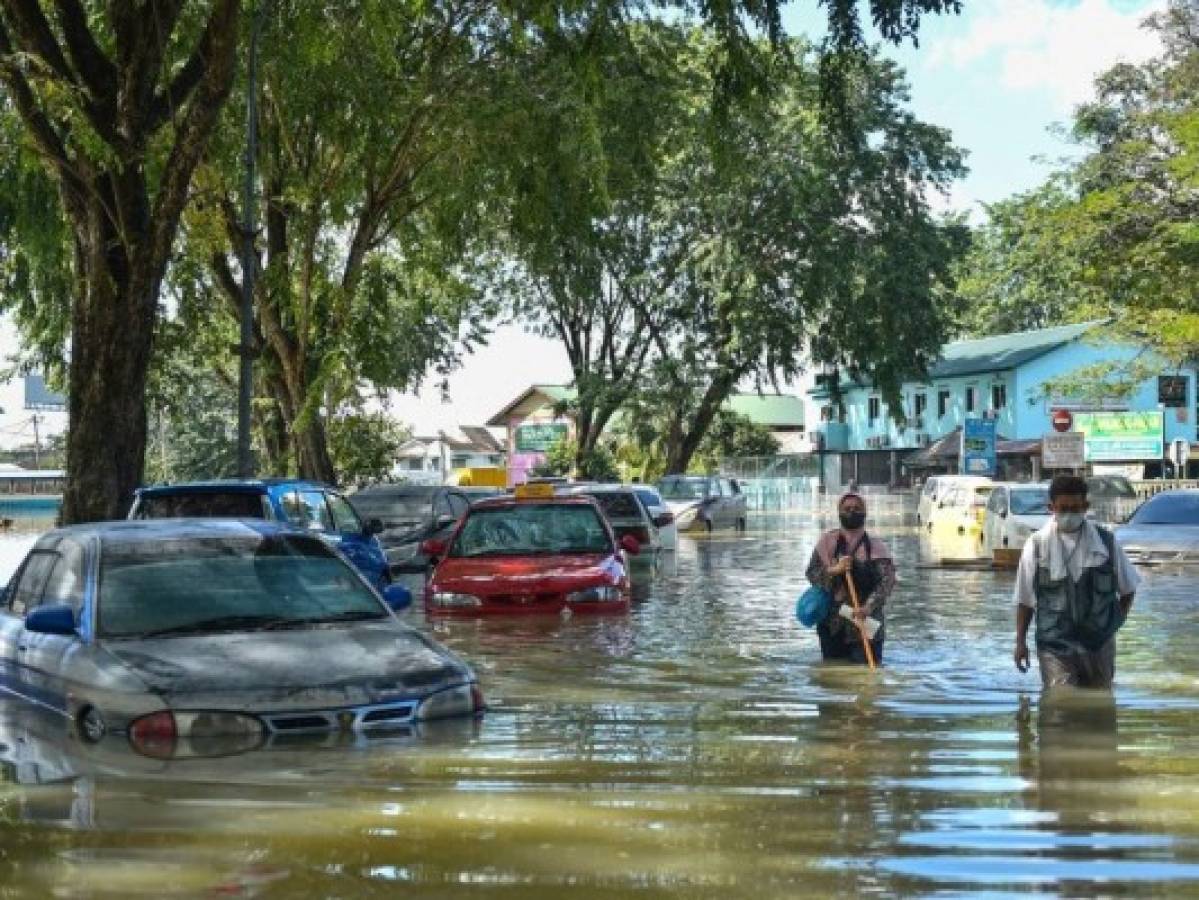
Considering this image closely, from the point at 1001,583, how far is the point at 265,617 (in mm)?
16845

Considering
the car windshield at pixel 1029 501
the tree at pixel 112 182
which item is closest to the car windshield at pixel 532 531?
the tree at pixel 112 182

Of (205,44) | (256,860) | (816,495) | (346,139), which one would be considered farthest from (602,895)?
(816,495)

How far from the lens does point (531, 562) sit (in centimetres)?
1702

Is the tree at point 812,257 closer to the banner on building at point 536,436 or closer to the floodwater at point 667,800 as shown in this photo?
the floodwater at point 667,800

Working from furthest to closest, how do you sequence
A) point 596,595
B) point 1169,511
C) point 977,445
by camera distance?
point 977,445 < point 1169,511 < point 596,595

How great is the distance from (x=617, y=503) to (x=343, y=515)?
9081mm

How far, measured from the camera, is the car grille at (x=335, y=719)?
7.77 meters

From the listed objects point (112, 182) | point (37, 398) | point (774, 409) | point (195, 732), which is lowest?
point (195, 732)

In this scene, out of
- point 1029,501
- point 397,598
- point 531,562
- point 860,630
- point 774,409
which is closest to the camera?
point 397,598

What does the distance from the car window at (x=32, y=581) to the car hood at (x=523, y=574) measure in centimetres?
703

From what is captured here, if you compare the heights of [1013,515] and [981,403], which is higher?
[981,403]

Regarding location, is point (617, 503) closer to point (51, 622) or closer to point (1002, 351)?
point (51, 622)

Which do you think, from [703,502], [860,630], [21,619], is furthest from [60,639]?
[703,502]

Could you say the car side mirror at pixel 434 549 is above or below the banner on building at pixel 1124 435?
below
